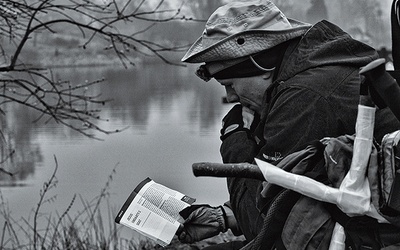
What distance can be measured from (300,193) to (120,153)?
6.55 metres

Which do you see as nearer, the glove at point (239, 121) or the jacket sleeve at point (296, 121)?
the jacket sleeve at point (296, 121)

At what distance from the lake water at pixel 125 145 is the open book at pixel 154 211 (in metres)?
3.17

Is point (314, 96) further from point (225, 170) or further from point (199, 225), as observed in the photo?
point (199, 225)

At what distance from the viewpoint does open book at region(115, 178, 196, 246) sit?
2.43m

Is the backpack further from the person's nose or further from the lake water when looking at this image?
the lake water

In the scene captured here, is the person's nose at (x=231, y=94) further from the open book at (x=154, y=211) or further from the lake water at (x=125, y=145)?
the lake water at (x=125, y=145)

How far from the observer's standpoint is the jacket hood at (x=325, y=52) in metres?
2.07

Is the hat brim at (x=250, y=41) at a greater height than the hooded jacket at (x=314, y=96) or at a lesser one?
greater

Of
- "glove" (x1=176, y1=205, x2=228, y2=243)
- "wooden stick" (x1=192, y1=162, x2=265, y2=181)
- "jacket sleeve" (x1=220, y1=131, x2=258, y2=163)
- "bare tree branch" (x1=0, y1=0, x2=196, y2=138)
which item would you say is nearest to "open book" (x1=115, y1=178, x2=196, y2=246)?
"glove" (x1=176, y1=205, x2=228, y2=243)

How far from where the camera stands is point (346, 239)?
177 centimetres

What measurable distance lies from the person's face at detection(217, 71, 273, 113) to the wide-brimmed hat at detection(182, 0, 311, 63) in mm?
94

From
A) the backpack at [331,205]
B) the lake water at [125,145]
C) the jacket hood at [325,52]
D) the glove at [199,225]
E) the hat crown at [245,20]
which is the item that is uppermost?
the hat crown at [245,20]

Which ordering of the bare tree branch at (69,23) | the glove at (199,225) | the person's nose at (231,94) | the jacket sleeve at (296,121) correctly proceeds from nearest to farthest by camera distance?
the jacket sleeve at (296,121), the person's nose at (231,94), the glove at (199,225), the bare tree branch at (69,23)

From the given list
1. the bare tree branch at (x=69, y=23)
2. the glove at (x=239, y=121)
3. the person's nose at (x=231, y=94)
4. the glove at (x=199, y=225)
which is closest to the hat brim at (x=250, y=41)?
the person's nose at (x=231, y=94)
